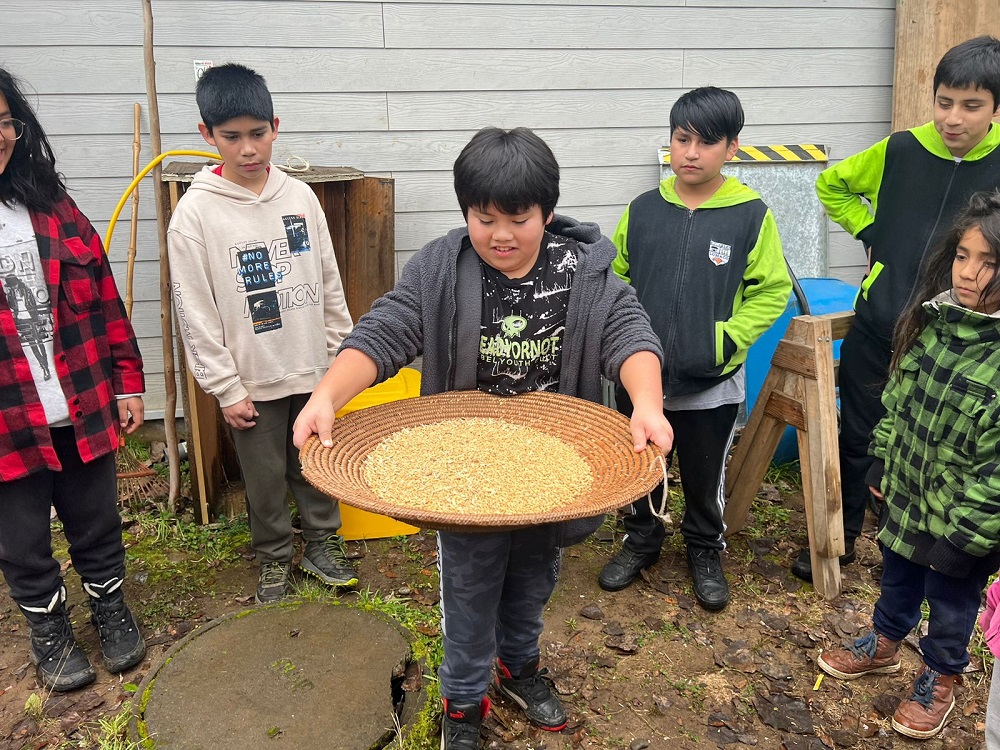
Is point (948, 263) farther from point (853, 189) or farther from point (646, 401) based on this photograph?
point (646, 401)

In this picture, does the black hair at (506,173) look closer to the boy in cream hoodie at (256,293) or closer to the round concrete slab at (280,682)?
the boy in cream hoodie at (256,293)

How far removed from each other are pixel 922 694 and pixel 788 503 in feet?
5.06

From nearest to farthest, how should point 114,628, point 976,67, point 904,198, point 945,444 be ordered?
1. point 945,444
2. point 976,67
3. point 114,628
4. point 904,198

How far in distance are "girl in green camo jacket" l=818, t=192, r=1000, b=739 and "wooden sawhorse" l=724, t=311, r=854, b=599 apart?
0.46 metres

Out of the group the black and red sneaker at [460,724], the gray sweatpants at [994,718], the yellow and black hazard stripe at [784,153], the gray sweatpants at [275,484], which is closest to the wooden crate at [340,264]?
the gray sweatpants at [275,484]

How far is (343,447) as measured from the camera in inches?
75.4

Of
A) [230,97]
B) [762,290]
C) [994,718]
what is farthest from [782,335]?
[230,97]

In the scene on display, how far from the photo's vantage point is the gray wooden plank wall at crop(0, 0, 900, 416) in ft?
12.3

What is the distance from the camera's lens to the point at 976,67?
2674 millimetres

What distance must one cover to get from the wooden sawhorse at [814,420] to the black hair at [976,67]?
3.01ft

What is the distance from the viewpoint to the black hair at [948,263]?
2.18 metres

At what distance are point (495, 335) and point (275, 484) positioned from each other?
1431 mm

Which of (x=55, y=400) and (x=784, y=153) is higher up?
(x=784, y=153)

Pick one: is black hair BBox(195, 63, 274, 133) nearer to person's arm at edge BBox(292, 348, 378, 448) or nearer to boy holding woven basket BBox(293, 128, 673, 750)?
boy holding woven basket BBox(293, 128, 673, 750)
